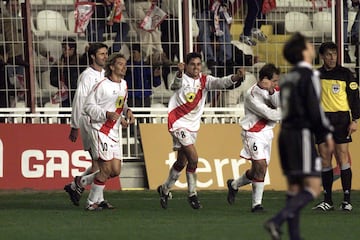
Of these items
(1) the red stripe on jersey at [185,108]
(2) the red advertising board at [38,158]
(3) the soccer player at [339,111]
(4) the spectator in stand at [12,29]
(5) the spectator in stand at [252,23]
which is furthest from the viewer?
(5) the spectator in stand at [252,23]

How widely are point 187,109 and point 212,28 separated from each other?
606cm

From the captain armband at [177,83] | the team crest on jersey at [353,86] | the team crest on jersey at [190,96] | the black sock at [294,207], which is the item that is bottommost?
the black sock at [294,207]

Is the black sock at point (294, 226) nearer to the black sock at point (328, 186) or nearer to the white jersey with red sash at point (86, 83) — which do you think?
the black sock at point (328, 186)

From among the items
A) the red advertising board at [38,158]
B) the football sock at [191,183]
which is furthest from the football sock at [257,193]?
the red advertising board at [38,158]

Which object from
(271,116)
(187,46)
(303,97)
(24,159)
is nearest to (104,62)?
(271,116)

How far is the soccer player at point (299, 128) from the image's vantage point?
11.6 metres

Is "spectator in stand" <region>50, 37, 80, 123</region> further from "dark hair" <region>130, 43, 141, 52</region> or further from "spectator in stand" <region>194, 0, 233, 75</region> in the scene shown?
"spectator in stand" <region>194, 0, 233, 75</region>

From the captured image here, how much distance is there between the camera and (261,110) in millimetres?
17359

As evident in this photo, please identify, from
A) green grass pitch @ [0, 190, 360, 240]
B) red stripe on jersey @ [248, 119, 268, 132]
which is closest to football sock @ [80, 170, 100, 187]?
green grass pitch @ [0, 190, 360, 240]

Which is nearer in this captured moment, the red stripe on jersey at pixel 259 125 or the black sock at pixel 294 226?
the black sock at pixel 294 226

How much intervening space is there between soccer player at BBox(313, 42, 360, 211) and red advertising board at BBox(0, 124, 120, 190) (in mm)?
5469

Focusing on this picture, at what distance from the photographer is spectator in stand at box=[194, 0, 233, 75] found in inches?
942

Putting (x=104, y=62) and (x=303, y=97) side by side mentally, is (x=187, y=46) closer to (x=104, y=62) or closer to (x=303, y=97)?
(x=104, y=62)

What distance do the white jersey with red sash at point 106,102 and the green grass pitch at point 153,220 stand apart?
1122 mm
